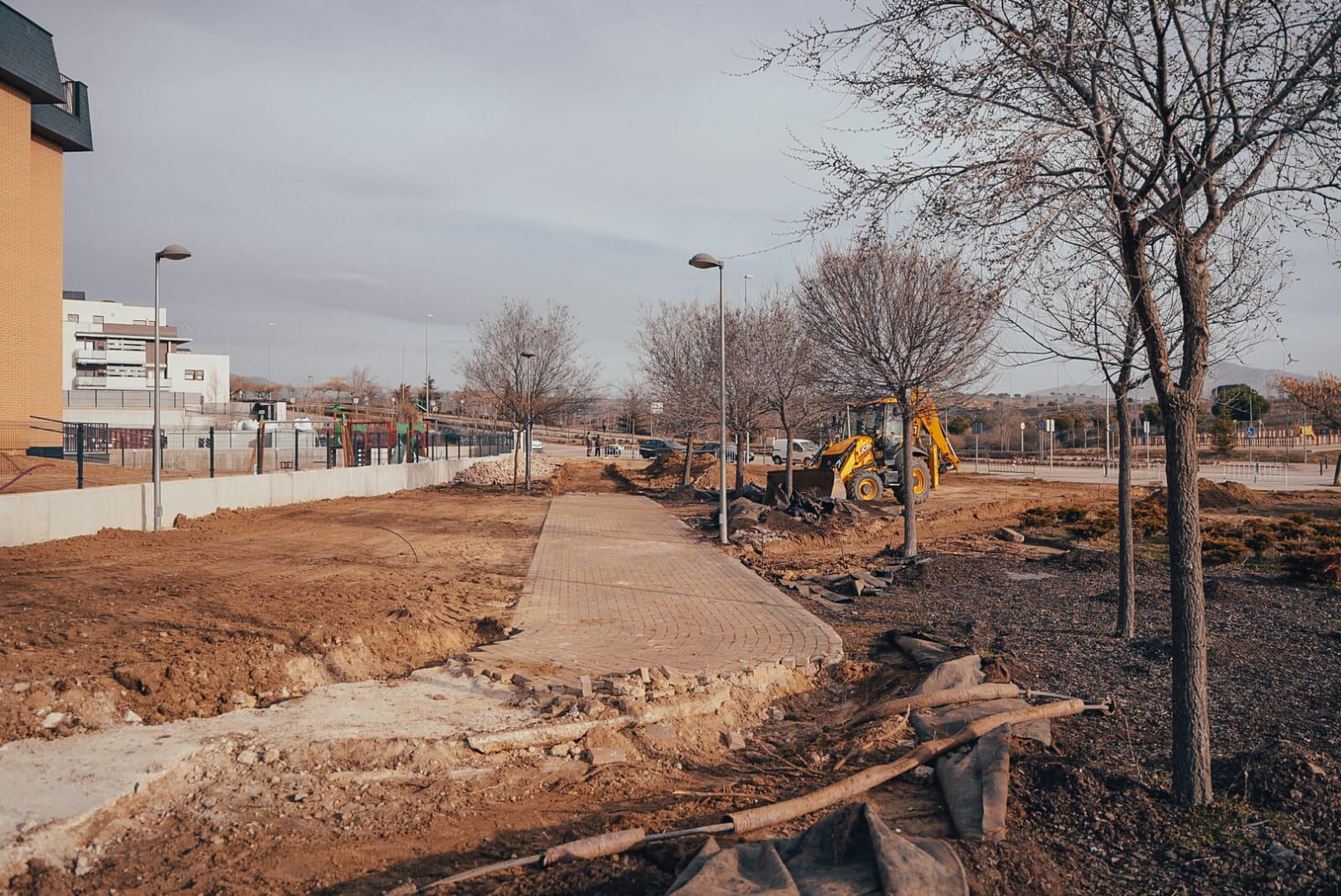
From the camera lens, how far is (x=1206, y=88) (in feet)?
17.7

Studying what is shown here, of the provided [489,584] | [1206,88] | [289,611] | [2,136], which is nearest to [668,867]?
[1206,88]

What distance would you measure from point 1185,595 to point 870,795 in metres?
2.09

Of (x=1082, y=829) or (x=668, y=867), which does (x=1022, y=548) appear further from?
(x=668, y=867)

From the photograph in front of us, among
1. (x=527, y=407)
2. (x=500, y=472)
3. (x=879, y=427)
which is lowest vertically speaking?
(x=500, y=472)

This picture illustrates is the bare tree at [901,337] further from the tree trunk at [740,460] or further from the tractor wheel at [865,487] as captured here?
the tree trunk at [740,460]

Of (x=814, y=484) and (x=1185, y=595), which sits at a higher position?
(x=1185, y=595)

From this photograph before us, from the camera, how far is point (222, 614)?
969cm

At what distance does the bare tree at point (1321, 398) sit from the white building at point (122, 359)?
66280 mm

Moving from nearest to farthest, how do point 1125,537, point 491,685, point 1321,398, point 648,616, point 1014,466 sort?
point 491,685
point 1125,537
point 648,616
point 1321,398
point 1014,466

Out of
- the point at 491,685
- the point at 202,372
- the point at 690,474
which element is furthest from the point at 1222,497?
the point at 202,372

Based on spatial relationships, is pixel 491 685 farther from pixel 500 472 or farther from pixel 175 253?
pixel 500 472

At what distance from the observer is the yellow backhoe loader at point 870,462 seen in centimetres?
2547

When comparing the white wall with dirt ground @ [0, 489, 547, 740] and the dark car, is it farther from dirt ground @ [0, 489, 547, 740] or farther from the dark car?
dirt ground @ [0, 489, 547, 740]

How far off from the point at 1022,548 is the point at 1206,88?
12940 millimetres
